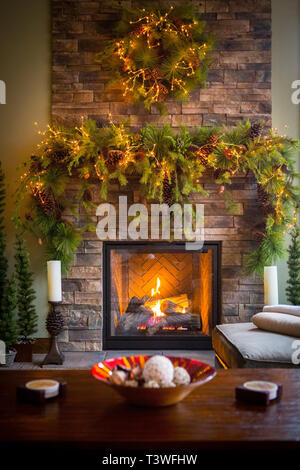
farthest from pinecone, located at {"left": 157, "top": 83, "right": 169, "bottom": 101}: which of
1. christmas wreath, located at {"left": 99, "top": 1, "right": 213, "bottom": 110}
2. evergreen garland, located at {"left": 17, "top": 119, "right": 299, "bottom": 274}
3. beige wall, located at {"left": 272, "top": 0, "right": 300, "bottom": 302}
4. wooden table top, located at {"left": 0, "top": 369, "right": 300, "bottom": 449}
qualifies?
wooden table top, located at {"left": 0, "top": 369, "right": 300, "bottom": 449}

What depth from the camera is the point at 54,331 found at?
3221 millimetres

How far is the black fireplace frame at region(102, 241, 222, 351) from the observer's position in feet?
11.6

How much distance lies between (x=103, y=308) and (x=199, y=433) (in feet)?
8.00

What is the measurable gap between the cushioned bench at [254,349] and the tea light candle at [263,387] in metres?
0.59

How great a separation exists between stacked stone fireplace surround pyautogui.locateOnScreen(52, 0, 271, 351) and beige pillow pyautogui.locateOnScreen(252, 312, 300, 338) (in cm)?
100

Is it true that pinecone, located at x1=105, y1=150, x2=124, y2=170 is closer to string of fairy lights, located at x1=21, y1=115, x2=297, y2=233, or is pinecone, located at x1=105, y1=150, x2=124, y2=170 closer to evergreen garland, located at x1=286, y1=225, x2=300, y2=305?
string of fairy lights, located at x1=21, y1=115, x2=297, y2=233

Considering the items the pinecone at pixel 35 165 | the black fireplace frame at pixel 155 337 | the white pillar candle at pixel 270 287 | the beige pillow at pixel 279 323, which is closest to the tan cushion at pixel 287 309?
the beige pillow at pixel 279 323

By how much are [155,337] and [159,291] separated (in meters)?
0.36

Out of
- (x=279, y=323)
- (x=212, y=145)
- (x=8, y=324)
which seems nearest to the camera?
(x=279, y=323)

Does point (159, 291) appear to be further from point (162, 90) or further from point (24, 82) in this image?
point (24, 82)

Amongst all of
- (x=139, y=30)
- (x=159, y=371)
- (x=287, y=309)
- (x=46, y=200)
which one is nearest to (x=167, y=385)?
(x=159, y=371)

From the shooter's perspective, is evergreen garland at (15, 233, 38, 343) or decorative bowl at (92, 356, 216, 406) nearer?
decorative bowl at (92, 356, 216, 406)

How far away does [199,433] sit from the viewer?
1140 millimetres

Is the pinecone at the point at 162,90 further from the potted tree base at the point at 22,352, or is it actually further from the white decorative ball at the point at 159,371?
the white decorative ball at the point at 159,371
